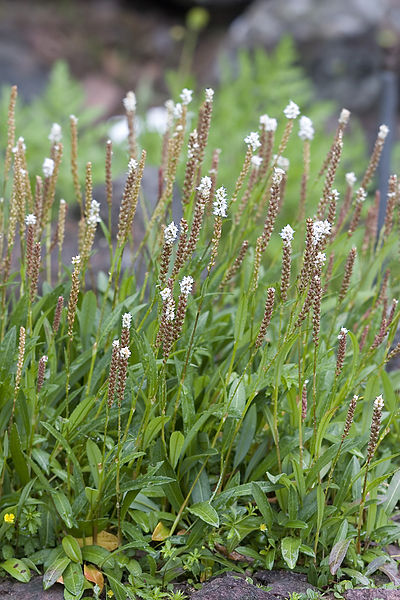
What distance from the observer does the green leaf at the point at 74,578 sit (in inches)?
94.8

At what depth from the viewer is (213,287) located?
303 cm

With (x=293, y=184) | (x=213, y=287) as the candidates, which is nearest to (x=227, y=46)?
(x=293, y=184)

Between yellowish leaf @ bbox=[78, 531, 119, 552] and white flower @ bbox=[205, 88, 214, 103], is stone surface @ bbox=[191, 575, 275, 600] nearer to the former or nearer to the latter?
yellowish leaf @ bbox=[78, 531, 119, 552]

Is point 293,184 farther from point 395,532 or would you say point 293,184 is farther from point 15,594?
point 15,594

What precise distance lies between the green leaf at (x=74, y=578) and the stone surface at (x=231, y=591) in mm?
372

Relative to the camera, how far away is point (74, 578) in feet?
8.00

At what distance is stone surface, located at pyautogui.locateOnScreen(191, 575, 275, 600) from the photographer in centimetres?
235

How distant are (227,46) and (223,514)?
8.43 metres

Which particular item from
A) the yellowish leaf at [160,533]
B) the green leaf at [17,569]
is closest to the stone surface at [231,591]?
the yellowish leaf at [160,533]

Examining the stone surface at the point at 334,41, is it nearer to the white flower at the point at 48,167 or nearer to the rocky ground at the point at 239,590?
the white flower at the point at 48,167

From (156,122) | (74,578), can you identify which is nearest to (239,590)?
(74,578)

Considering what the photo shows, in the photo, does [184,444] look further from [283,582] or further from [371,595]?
[371,595]

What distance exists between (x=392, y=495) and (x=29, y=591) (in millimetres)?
1339

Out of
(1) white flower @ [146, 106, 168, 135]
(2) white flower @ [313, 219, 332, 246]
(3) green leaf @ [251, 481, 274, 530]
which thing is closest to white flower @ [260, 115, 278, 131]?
(2) white flower @ [313, 219, 332, 246]
